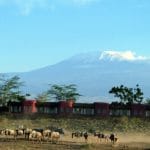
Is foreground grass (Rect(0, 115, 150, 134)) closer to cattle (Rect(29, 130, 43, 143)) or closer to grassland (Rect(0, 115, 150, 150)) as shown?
grassland (Rect(0, 115, 150, 150))

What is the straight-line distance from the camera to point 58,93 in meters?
122

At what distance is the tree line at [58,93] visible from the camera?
104375mm

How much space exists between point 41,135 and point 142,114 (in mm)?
23145

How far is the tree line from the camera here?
104 meters

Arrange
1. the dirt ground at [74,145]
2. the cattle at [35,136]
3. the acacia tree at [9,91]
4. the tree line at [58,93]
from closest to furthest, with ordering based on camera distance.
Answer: the dirt ground at [74,145] → the cattle at [35,136] → the tree line at [58,93] → the acacia tree at [9,91]

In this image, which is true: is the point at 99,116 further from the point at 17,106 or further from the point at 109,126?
the point at 17,106

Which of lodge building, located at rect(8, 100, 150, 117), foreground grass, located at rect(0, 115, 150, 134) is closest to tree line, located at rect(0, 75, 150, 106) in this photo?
lodge building, located at rect(8, 100, 150, 117)

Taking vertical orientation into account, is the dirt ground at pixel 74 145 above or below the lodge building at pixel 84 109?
below

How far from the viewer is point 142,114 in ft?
277

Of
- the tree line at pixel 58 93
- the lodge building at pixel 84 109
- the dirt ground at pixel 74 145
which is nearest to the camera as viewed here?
the dirt ground at pixel 74 145

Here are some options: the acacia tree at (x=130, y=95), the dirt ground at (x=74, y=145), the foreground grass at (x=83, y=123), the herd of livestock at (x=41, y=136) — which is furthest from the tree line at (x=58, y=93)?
the herd of livestock at (x=41, y=136)

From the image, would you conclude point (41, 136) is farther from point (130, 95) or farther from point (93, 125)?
point (130, 95)

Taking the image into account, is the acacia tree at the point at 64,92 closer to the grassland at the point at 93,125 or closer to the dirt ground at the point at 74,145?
the grassland at the point at 93,125

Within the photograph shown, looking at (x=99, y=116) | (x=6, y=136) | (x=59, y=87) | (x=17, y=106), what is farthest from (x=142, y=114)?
(x=59, y=87)
